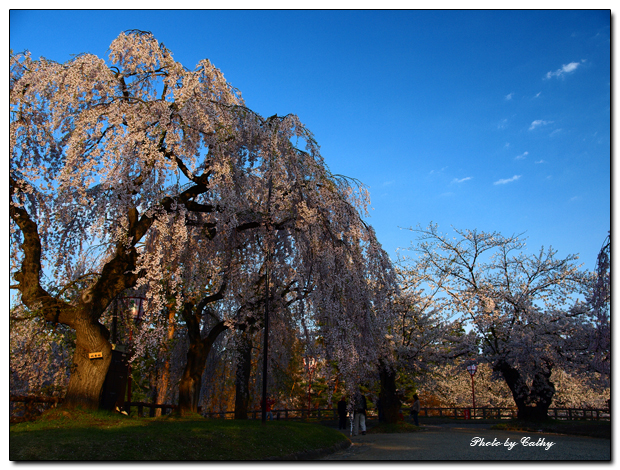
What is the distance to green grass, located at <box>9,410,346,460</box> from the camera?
8297 mm

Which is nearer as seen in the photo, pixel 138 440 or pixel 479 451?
pixel 138 440

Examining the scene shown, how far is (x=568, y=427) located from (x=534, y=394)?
150 inches

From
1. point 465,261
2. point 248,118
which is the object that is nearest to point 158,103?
point 248,118

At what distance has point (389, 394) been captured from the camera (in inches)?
859

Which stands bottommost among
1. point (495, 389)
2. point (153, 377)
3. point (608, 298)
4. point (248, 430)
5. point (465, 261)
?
point (495, 389)

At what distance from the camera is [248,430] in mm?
11242

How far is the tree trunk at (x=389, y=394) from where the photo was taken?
2138cm

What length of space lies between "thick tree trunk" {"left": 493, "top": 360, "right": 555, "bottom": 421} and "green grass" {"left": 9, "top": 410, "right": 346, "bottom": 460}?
12.6 meters

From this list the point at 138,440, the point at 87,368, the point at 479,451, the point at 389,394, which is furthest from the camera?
the point at 389,394

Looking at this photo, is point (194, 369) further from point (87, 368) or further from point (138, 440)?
point (138, 440)

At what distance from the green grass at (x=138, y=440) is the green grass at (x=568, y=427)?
947 cm

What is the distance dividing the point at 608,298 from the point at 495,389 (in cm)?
2848

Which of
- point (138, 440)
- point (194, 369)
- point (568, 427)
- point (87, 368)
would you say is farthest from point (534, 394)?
point (87, 368)

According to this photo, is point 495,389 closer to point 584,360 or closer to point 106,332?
point 584,360
